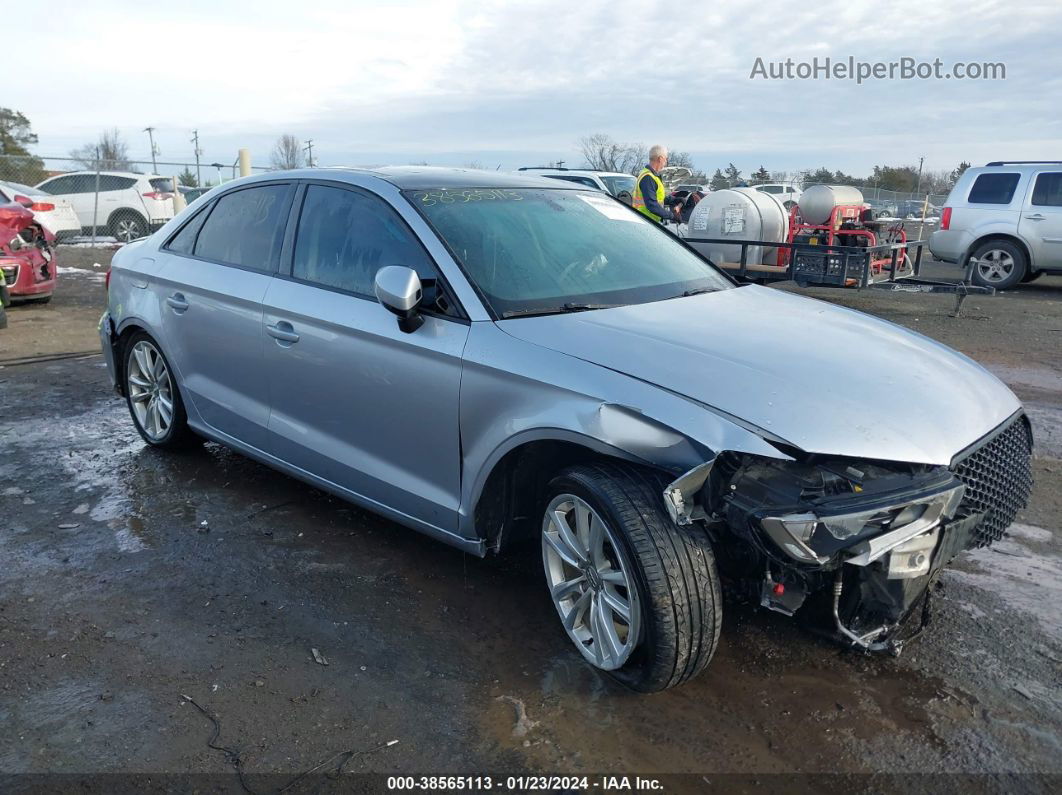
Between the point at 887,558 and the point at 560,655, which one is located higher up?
the point at 887,558

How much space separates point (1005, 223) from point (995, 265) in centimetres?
66

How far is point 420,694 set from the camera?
9.91ft

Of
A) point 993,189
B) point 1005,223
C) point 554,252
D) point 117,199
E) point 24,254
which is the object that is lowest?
point 117,199

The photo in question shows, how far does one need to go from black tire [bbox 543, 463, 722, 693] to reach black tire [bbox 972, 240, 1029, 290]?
40.3 feet

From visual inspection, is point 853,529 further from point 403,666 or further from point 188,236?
point 188,236

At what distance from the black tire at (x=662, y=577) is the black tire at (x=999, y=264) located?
12271 mm

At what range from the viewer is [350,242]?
12.9 feet

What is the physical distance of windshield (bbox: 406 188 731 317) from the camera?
11.6 feet

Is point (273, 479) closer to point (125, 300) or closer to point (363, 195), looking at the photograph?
point (125, 300)

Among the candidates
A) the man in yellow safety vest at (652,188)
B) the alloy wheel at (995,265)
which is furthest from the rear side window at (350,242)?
the alloy wheel at (995,265)

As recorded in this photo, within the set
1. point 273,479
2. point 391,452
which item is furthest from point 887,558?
point 273,479

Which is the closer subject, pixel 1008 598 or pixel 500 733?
pixel 500 733

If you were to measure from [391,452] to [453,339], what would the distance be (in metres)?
0.60

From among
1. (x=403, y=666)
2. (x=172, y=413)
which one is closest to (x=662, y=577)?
(x=403, y=666)
